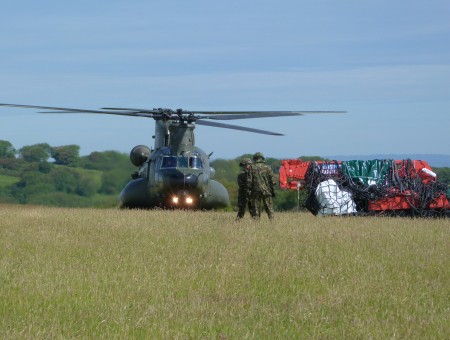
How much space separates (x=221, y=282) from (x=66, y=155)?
77.5 ft

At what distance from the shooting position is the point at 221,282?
1041 centimetres

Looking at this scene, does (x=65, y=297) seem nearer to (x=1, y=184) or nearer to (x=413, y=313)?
(x=413, y=313)

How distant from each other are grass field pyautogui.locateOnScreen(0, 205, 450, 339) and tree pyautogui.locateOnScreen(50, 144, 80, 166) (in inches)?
569

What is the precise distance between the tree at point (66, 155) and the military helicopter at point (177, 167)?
3853 mm

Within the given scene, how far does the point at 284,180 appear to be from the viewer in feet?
85.6

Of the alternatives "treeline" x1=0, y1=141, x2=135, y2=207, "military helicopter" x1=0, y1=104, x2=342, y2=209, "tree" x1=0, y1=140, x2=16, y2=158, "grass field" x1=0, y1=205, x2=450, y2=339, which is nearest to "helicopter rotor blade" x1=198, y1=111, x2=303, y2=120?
"military helicopter" x1=0, y1=104, x2=342, y2=209

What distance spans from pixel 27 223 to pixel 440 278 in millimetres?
9811

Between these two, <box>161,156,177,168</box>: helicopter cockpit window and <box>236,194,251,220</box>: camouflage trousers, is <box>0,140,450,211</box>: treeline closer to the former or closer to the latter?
<box>161,156,177,168</box>: helicopter cockpit window

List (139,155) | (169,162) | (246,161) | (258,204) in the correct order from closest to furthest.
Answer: (246,161)
(258,204)
(169,162)
(139,155)

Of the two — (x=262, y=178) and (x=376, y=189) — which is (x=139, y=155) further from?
(x=262, y=178)

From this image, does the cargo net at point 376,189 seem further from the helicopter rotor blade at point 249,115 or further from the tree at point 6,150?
the tree at point 6,150

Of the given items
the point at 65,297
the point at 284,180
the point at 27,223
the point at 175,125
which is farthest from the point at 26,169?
the point at 65,297

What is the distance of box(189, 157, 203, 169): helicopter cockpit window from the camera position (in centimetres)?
2634

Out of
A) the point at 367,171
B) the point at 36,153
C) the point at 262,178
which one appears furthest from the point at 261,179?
the point at 36,153
